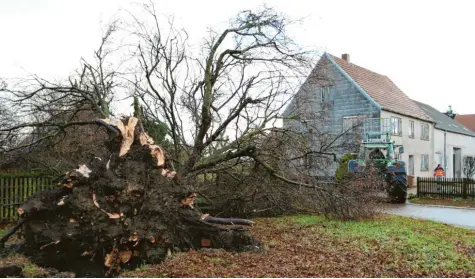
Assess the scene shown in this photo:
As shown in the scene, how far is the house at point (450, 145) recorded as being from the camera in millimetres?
33688

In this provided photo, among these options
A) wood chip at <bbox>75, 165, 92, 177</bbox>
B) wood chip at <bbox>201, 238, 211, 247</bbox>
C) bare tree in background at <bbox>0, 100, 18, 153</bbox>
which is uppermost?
bare tree in background at <bbox>0, 100, 18, 153</bbox>

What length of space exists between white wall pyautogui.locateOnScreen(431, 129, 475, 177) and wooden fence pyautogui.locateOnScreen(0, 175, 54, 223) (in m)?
28.2

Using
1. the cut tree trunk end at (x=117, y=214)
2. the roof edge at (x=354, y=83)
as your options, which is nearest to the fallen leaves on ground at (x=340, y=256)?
the cut tree trunk end at (x=117, y=214)

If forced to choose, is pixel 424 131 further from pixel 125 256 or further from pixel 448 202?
pixel 125 256

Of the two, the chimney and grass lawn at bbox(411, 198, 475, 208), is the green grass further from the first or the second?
the chimney

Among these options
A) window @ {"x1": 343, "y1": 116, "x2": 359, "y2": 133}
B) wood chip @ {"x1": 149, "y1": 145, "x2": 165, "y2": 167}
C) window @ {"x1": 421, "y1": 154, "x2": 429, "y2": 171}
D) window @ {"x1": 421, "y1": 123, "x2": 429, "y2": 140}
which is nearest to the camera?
wood chip @ {"x1": 149, "y1": 145, "x2": 165, "y2": 167}

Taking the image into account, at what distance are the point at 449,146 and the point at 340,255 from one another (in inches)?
1275

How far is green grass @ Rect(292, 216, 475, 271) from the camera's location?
6.96m

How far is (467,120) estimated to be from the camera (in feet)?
196

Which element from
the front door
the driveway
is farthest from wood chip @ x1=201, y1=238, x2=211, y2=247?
the front door

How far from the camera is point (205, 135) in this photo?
11.2 meters

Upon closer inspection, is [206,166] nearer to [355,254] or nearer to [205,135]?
[205,135]

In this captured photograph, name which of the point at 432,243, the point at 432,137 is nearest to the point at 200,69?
the point at 432,243

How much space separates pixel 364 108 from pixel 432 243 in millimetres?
19116
